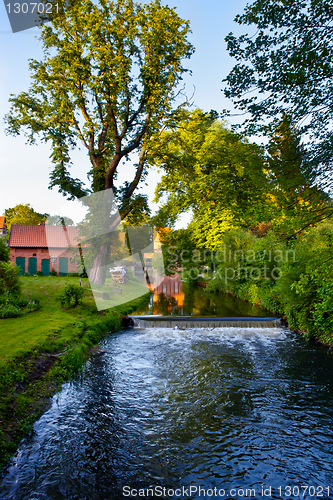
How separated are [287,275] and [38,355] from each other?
9.59 metres

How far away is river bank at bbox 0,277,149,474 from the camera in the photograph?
5438mm

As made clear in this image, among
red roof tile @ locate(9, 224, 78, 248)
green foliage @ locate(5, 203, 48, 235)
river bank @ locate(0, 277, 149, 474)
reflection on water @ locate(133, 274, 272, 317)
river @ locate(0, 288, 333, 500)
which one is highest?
green foliage @ locate(5, 203, 48, 235)

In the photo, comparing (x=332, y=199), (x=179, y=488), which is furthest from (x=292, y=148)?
(x=179, y=488)

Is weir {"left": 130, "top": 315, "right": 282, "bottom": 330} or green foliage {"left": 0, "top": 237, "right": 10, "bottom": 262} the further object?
weir {"left": 130, "top": 315, "right": 282, "bottom": 330}

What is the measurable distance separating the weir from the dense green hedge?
103 cm

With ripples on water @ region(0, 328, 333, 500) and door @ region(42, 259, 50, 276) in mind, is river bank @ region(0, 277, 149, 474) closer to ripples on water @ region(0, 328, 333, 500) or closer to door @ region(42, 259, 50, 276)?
ripples on water @ region(0, 328, 333, 500)

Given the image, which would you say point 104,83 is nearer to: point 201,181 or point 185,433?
point 201,181

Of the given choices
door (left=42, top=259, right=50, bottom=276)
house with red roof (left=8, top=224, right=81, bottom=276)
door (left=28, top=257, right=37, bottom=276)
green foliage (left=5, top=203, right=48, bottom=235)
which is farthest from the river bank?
green foliage (left=5, top=203, right=48, bottom=235)

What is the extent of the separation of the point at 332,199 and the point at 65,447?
6.87m

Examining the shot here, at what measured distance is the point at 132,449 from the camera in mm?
5266

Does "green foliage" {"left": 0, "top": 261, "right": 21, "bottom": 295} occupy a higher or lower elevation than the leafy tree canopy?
lower

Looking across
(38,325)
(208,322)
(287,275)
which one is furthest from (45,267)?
(287,275)

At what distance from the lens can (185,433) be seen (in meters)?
5.70

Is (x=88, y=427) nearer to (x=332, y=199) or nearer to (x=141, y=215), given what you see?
(x=332, y=199)
